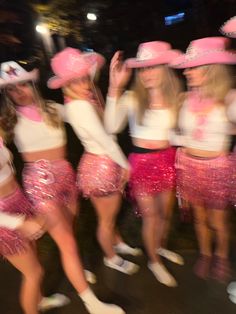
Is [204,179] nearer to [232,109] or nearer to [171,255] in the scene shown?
[232,109]

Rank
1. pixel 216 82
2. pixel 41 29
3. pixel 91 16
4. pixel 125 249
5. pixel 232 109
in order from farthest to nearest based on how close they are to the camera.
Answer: pixel 41 29, pixel 91 16, pixel 125 249, pixel 216 82, pixel 232 109

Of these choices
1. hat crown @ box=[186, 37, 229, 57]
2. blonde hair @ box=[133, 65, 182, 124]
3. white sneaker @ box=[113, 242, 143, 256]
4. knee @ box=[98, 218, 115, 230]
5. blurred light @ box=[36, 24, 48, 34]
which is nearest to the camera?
hat crown @ box=[186, 37, 229, 57]

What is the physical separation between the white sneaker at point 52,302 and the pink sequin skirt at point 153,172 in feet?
3.23

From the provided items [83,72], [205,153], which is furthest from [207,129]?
[83,72]

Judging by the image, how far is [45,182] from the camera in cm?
264

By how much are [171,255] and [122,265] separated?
40 centimetres

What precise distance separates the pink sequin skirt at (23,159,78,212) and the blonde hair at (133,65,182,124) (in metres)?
0.67

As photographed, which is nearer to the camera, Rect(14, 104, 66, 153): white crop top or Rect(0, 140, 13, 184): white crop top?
Rect(0, 140, 13, 184): white crop top

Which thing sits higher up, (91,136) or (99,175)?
(91,136)

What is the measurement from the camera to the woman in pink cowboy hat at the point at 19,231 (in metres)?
Answer: 2.24

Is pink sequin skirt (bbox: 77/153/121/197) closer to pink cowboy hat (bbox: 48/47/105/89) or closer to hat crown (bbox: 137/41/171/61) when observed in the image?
pink cowboy hat (bbox: 48/47/105/89)

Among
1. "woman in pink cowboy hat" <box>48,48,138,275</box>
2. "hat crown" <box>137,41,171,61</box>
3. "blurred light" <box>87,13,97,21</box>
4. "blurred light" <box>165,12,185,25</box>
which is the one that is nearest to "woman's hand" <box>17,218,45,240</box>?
"woman in pink cowboy hat" <box>48,48,138,275</box>

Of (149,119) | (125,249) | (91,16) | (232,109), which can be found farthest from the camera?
(91,16)

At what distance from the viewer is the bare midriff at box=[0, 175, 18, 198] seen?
7.76ft
